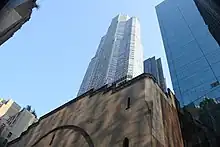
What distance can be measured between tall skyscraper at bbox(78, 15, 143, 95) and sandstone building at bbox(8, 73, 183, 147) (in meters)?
29.7

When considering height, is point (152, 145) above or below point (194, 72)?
below

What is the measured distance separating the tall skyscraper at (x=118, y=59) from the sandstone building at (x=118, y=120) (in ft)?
97.5

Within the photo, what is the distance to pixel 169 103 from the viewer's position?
1315cm

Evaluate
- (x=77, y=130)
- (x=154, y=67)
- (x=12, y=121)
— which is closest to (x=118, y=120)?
(x=77, y=130)

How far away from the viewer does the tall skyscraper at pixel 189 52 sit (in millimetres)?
49656

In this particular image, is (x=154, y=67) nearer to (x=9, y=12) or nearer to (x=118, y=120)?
(x=118, y=120)

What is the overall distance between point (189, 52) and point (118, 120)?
181 ft

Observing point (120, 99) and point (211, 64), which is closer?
point (120, 99)

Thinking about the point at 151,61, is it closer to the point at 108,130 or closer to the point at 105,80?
the point at 105,80

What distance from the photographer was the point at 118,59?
192 feet

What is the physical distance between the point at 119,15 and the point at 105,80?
141 feet

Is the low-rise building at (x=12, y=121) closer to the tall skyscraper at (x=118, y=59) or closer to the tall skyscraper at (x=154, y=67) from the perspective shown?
the tall skyscraper at (x=118, y=59)

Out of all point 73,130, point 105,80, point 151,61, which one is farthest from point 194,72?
point 73,130

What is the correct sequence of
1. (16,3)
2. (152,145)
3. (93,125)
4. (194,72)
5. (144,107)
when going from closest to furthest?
1. (16,3)
2. (152,145)
3. (144,107)
4. (93,125)
5. (194,72)
